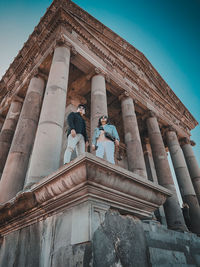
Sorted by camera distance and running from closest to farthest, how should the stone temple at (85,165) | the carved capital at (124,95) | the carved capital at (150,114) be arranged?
1. the stone temple at (85,165)
2. the carved capital at (124,95)
3. the carved capital at (150,114)

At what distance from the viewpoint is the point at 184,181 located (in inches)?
538

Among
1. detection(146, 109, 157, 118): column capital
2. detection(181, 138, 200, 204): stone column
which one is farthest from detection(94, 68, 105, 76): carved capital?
detection(181, 138, 200, 204): stone column

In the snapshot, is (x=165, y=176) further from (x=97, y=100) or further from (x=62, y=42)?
(x=62, y=42)

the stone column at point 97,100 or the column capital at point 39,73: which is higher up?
the column capital at point 39,73

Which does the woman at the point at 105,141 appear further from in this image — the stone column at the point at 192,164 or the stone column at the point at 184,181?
the stone column at the point at 192,164

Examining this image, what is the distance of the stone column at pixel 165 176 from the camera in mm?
10109

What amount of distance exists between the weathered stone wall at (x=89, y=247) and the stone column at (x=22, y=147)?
13.1 feet

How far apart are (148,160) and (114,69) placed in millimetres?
9265

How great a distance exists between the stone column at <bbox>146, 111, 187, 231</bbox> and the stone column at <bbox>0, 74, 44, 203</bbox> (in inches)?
312

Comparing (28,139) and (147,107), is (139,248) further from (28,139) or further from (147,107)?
(147,107)

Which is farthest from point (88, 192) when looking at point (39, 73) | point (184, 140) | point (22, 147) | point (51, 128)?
point (184, 140)

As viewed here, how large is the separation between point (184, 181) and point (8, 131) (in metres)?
12.6

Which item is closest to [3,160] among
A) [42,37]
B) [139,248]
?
[42,37]

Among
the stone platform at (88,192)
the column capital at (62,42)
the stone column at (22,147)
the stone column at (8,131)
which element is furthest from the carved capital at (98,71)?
the stone platform at (88,192)
